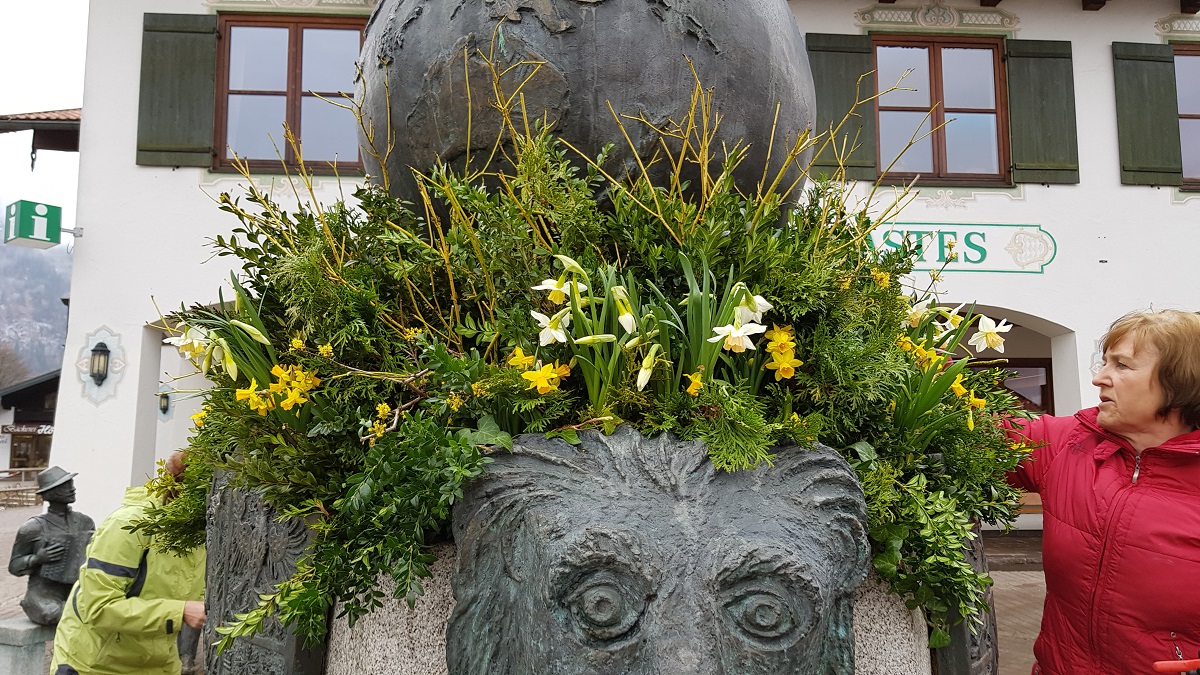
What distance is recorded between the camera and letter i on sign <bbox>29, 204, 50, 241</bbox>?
754 centimetres

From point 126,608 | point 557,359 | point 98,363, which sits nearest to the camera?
point 557,359

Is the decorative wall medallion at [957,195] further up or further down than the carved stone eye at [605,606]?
further up

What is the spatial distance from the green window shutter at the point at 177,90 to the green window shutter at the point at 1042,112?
7.23 meters

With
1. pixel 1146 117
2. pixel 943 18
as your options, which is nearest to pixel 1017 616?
pixel 1146 117

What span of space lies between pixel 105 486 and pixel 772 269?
751cm

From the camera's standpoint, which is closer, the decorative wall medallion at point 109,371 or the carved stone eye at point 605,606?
the carved stone eye at point 605,606

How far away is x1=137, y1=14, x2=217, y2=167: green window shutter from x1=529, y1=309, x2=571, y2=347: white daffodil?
284 inches

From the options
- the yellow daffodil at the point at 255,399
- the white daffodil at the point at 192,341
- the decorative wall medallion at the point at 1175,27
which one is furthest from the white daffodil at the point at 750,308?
the decorative wall medallion at the point at 1175,27

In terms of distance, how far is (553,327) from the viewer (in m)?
1.24

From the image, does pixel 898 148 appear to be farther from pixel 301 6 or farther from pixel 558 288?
pixel 558 288

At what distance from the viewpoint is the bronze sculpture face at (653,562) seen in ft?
3.39

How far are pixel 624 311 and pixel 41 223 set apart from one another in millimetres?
8132

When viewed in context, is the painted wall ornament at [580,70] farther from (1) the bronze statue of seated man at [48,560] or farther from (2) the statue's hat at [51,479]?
(2) the statue's hat at [51,479]

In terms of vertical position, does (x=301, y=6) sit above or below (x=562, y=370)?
above
